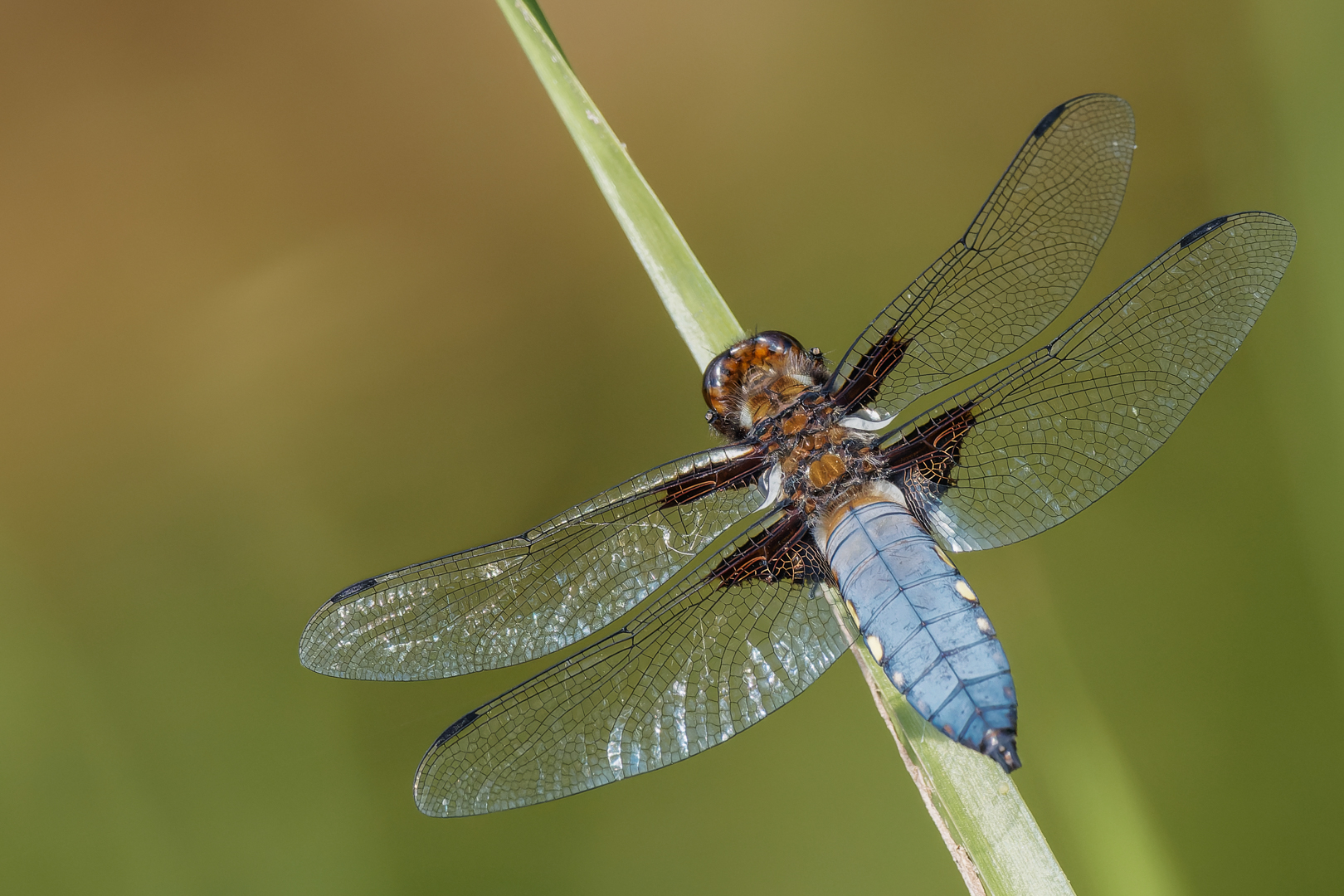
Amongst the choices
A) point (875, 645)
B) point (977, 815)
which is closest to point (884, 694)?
point (875, 645)

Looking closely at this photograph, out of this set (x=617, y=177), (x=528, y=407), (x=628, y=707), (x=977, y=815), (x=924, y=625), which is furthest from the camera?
(x=528, y=407)

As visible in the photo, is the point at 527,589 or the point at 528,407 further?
the point at 528,407

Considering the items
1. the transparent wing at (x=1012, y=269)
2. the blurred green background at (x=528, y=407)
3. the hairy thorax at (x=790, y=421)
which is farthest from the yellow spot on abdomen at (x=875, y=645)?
the blurred green background at (x=528, y=407)

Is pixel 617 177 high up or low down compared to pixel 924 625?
up

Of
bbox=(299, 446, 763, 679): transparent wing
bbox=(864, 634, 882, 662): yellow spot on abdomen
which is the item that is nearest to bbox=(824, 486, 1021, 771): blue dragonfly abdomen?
bbox=(864, 634, 882, 662): yellow spot on abdomen

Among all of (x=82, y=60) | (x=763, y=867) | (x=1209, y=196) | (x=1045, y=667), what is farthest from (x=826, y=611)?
(x=82, y=60)

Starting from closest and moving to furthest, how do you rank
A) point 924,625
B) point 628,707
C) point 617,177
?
point 924,625
point 628,707
point 617,177

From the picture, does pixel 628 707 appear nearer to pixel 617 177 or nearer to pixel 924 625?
pixel 924 625
